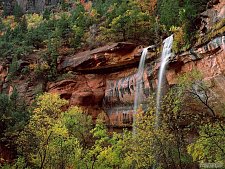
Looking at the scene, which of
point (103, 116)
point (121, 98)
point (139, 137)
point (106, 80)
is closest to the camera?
point (139, 137)

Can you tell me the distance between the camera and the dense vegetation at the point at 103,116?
21.3m

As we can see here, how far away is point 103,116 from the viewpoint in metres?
42.9

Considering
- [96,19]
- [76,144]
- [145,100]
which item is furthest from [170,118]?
[96,19]

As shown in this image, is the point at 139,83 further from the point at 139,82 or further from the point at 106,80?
the point at 106,80

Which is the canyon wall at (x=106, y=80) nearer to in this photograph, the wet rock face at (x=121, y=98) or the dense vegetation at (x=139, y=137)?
the wet rock face at (x=121, y=98)

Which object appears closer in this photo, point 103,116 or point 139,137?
point 139,137

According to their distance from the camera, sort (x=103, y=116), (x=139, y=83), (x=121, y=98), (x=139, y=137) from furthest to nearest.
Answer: (x=103, y=116) < (x=121, y=98) < (x=139, y=83) < (x=139, y=137)

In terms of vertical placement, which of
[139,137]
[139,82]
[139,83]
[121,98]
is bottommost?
[139,137]

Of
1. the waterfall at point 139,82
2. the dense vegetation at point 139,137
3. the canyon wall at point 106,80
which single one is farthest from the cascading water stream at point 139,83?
the dense vegetation at point 139,137

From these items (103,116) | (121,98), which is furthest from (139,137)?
(103,116)

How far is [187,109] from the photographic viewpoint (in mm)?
31609

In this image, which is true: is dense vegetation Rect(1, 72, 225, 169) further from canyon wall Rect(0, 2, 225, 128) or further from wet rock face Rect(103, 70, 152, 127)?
canyon wall Rect(0, 2, 225, 128)

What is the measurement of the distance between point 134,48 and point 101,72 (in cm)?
618

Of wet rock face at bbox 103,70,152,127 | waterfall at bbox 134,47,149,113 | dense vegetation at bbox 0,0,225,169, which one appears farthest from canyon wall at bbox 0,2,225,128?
dense vegetation at bbox 0,0,225,169
